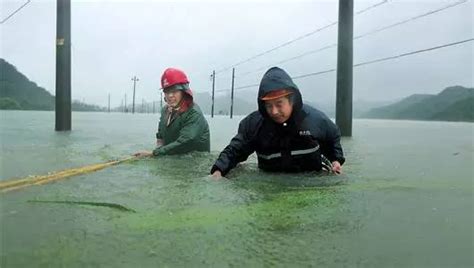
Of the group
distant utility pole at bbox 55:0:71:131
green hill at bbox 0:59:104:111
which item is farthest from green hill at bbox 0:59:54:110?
distant utility pole at bbox 55:0:71:131

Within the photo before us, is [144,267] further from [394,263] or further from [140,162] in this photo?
[140,162]

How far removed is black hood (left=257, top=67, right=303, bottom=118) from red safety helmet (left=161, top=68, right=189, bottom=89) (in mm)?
2030

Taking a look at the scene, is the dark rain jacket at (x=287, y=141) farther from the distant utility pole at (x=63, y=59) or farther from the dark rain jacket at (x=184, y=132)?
the distant utility pole at (x=63, y=59)

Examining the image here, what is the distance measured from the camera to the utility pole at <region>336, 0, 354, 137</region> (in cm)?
1485

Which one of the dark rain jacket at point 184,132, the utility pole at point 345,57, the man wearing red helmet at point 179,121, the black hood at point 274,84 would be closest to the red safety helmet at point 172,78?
the man wearing red helmet at point 179,121

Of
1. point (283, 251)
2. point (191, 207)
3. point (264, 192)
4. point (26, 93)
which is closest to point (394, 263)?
point (283, 251)

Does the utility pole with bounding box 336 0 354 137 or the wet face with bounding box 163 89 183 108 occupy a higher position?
the utility pole with bounding box 336 0 354 137

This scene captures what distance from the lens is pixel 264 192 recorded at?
4.39 meters

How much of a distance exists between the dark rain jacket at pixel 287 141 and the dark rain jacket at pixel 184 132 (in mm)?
1619

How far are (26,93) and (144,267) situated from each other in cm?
10825

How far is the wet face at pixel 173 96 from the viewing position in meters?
7.02

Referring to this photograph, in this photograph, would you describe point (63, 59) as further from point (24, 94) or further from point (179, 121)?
point (24, 94)

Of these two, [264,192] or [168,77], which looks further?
[168,77]

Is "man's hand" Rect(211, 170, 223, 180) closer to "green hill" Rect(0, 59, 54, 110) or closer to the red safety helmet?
the red safety helmet
